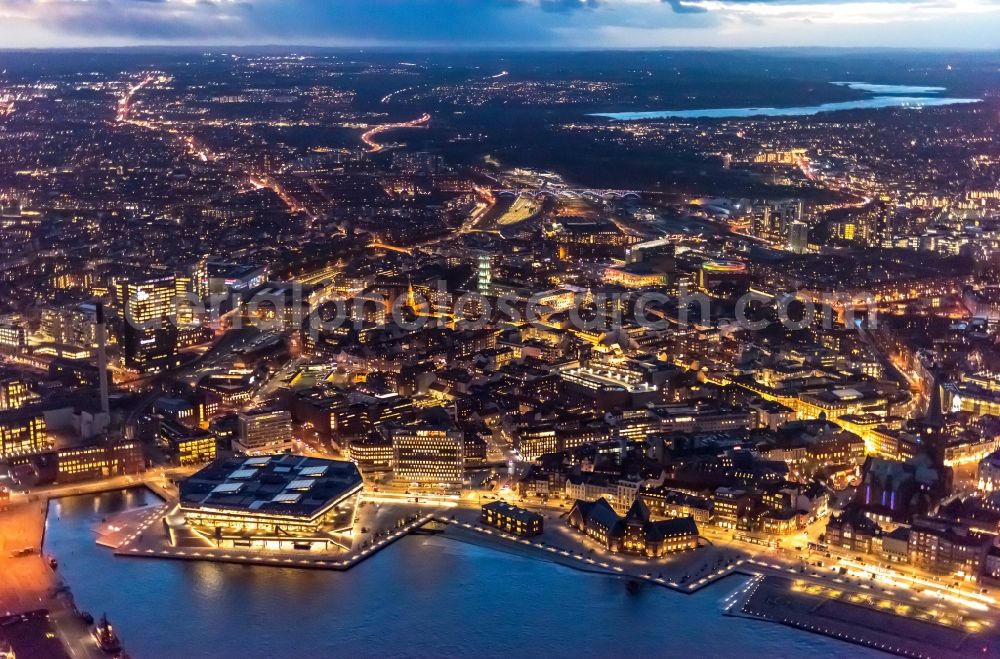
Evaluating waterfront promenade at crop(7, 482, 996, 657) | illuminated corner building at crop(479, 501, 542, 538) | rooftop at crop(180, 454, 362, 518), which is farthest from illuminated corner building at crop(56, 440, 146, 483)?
illuminated corner building at crop(479, 501, 542, 538)

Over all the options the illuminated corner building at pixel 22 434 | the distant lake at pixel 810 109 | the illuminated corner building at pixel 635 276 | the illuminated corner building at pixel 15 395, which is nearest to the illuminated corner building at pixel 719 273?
the illuminated corner building at pixel 635 276

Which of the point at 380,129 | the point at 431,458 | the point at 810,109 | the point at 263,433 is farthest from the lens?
the point at 810,109

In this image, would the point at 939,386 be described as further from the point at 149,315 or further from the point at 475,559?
the point at 149,315

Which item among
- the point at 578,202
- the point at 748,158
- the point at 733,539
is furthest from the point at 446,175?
the point at 733,539

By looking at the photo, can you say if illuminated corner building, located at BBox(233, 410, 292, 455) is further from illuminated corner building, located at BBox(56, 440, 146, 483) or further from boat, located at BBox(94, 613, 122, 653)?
boat, located at BBox(94, 613, 122, 653)

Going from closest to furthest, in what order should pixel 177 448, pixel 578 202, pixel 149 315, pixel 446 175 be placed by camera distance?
pixel 177 448 → pixel 149 315 → pixel 578 202 → pixel 446 175

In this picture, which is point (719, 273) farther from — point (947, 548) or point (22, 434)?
point (22, 434)

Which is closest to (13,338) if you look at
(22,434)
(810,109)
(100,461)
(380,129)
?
(22,434)
